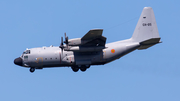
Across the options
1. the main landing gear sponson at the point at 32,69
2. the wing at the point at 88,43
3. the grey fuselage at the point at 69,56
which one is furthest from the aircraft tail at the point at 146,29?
the main landing gear sponson at the point at 32,69

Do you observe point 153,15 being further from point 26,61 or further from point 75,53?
point 26,61

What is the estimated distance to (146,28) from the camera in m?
26.2

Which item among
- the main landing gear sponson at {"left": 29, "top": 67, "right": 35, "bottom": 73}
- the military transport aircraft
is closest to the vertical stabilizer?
the military transport aircraft

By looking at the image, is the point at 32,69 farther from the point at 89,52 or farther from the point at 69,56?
the point at 89,52

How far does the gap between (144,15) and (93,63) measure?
249 inches

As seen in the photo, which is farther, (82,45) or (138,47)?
(138,47)

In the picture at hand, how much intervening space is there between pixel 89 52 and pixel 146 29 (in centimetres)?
558

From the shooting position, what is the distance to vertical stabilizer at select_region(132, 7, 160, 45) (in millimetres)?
26000

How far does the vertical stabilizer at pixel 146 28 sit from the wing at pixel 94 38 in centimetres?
385

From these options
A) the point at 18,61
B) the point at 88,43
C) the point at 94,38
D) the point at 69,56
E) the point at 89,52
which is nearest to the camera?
the point at 94,38

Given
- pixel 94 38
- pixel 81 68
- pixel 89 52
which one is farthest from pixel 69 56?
pixel 94 38

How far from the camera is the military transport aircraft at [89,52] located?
24.6 m

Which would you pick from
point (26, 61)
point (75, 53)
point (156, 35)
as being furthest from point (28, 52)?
point (156, 35)

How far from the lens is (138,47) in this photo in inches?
1027
